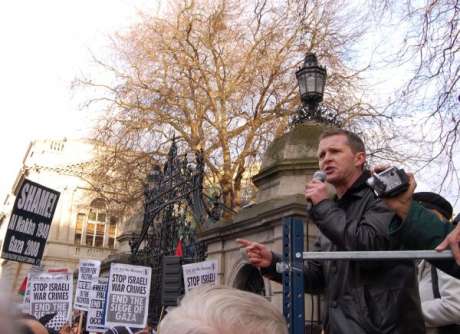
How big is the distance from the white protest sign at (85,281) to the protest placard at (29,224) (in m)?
1.47

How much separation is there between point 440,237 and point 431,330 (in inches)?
48.0

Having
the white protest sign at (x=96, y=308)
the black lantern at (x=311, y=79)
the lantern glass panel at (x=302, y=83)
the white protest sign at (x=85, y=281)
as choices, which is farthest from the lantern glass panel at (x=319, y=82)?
the white protest sign at (x=96, y=308)

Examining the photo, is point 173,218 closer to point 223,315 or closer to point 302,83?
point 302,83

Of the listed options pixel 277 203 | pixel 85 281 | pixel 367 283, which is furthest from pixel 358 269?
pixel 85 281

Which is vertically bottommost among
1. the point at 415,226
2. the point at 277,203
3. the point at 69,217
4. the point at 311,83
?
the point at 415,226

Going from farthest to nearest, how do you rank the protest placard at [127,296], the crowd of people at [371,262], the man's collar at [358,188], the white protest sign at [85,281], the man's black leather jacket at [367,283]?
the white protest sign at [85,281], the protest placard at [127,296], the man's collar at [358,188], the man's black leather jacket at [367,283], the crowd of people at [371,262]

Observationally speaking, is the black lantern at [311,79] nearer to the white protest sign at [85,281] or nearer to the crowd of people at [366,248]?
the crowd of people at [366,248]

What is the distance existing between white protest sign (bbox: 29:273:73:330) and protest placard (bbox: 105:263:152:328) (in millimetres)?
883

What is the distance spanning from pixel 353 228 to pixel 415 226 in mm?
384

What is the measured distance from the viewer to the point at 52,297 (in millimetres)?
8203

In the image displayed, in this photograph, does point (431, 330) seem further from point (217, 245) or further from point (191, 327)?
point (217, 245)

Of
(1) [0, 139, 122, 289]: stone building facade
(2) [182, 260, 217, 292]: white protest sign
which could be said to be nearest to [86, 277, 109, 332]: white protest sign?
(2) [182, 260, 217, 292]: white protest sign

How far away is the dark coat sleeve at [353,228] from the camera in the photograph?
2.50 m

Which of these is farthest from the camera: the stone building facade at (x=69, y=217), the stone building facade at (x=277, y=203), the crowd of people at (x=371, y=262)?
the stone building facade at (x=69, y=217)
